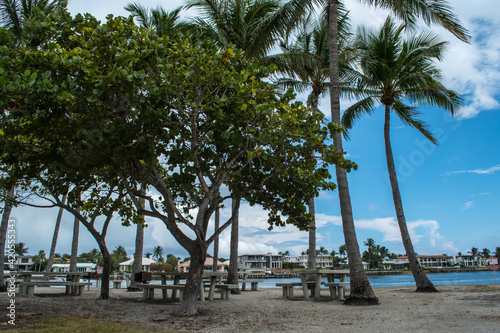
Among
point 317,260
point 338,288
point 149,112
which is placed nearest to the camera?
point 149,112

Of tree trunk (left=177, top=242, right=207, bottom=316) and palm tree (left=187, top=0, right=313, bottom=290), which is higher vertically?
palm tree (left=187, top=0, right=313, bottom=290)

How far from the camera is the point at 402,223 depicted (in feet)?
42.2

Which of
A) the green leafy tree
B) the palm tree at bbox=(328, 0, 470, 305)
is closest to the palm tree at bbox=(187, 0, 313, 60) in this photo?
the palm tree at bbox=(328, 0, 470, 305)

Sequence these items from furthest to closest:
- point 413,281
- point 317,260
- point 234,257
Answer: point 317,260
point 413,281
point 234,257

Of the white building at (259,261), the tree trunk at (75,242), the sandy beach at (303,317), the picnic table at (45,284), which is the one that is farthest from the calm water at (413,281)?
the white building at (259,261)

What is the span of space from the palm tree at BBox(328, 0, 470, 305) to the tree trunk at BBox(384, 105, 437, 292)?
12.8 feet

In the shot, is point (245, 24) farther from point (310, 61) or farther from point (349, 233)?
point (349, 233)

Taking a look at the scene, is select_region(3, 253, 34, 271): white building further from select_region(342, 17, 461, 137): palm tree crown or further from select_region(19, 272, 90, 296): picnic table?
select_region(342, 17, 461, 137): palm tree crown

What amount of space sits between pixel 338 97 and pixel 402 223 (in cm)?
556

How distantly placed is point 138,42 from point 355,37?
11235mm

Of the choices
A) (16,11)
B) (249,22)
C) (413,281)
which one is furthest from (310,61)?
(413,281)

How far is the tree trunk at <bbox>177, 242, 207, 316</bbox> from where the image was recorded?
262 inches

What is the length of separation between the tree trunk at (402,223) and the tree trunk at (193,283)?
845cm

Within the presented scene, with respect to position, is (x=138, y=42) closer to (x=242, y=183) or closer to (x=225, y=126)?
(x=225, y=126)
